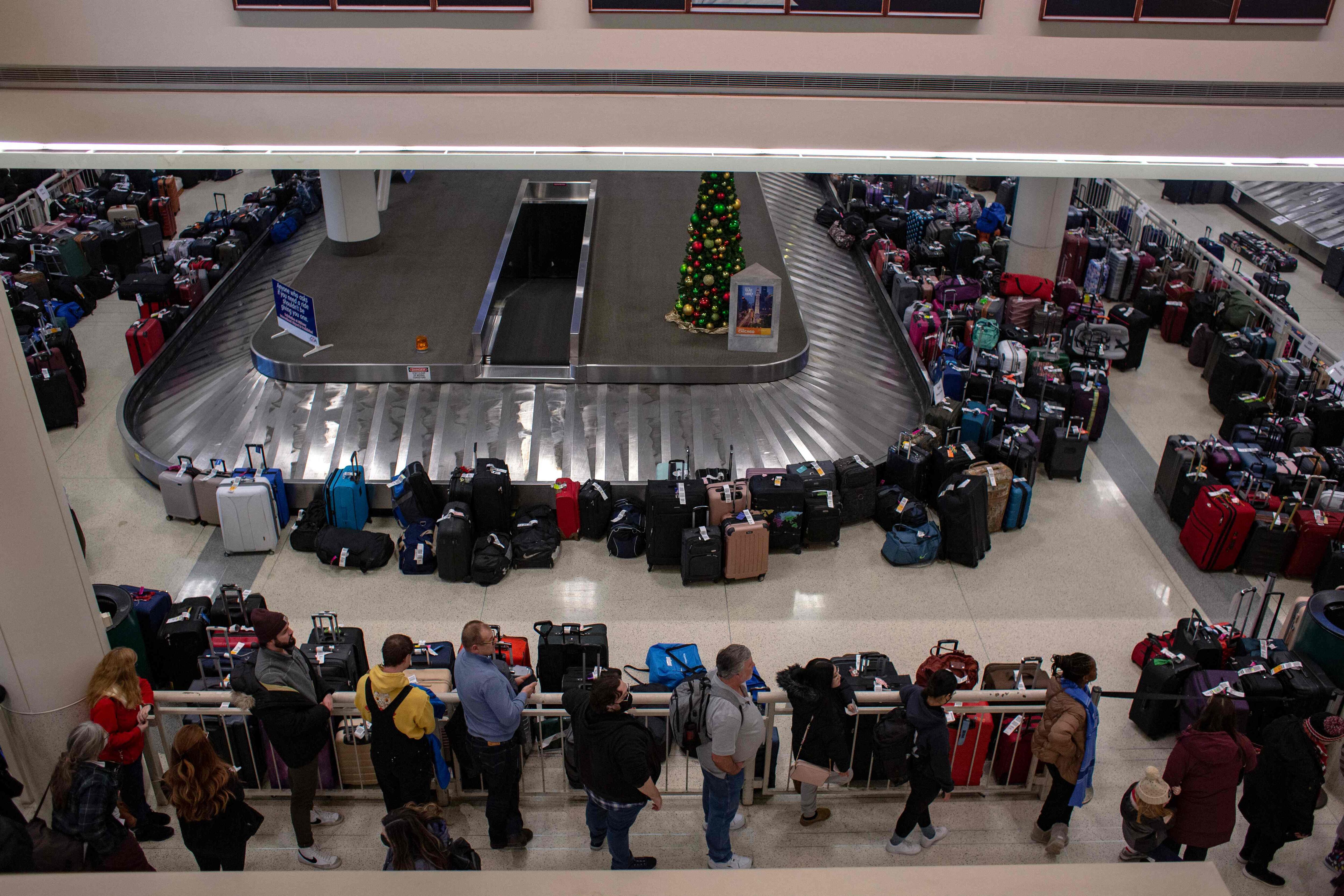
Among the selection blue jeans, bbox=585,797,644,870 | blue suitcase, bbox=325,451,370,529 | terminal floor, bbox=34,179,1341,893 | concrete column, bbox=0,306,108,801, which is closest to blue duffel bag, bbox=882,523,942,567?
terminal floor, bbox=34,179,1341,893

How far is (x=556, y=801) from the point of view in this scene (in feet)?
23.1

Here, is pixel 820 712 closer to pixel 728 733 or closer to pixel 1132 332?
pixel 728 733

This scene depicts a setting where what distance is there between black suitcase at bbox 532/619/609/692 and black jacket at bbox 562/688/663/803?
1.94 meters

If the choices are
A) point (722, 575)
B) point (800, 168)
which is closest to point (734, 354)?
point (722, 575)

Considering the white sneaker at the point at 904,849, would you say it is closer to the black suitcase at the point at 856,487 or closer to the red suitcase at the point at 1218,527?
the black suitcase at the point at 856,487

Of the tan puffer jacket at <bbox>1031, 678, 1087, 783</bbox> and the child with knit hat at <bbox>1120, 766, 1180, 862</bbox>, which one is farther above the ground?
the tan puffer jacket at <bbox>1031, 678, 1087, 783</bbox>

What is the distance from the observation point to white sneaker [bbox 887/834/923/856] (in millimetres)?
6652

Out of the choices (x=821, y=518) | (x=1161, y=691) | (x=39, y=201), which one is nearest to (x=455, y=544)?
(x=821, y=518)

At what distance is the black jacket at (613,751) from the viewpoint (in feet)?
18.3

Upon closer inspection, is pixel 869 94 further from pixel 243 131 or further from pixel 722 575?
pixel 722 575

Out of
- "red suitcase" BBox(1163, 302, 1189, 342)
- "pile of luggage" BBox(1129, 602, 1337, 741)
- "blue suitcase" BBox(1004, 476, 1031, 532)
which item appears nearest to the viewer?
"pile of luggage" BBox(1129, 602, 1337, 741)

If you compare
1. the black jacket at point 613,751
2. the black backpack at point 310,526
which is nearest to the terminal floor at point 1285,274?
the black backpack at point 310,526

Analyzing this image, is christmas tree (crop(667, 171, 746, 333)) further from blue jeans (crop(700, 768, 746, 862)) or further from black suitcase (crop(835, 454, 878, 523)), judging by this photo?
blue jeans (crop(700, 768, 746, 862))

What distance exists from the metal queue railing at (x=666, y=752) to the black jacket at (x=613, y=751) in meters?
0.80
